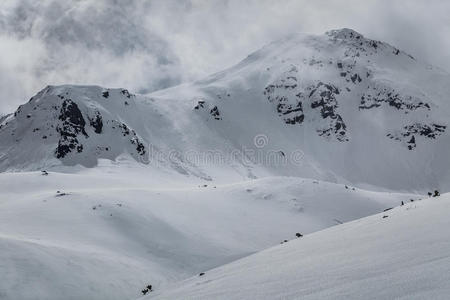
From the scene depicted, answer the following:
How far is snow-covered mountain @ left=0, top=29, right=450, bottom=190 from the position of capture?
303ft

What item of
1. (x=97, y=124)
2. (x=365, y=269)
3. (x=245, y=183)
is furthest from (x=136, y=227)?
(x=97, y=124)

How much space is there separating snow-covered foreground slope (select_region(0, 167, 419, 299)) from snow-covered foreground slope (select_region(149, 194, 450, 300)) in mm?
6986

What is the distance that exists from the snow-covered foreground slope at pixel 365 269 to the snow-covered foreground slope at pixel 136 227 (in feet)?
22.9

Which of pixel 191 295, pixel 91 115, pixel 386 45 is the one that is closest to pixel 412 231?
pixel 191 295

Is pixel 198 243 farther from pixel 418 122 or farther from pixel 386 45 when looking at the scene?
pixel 386 45

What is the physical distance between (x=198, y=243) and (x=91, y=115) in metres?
74.9

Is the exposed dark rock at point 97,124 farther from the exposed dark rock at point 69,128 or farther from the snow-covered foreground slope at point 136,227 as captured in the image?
the snow-covered foreground slope at point 136,227

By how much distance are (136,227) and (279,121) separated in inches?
4427

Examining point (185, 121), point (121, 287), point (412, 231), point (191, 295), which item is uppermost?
point (185, 121)

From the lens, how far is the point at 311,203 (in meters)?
35.7

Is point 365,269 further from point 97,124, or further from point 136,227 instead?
point 97,124

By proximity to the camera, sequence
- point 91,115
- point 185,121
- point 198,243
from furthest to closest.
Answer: point 185,121, point 91,115, point 198,243

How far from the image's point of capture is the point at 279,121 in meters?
134

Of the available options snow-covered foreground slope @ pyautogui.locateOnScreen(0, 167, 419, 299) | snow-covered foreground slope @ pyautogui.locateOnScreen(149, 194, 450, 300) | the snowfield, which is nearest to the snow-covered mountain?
the snowfield
